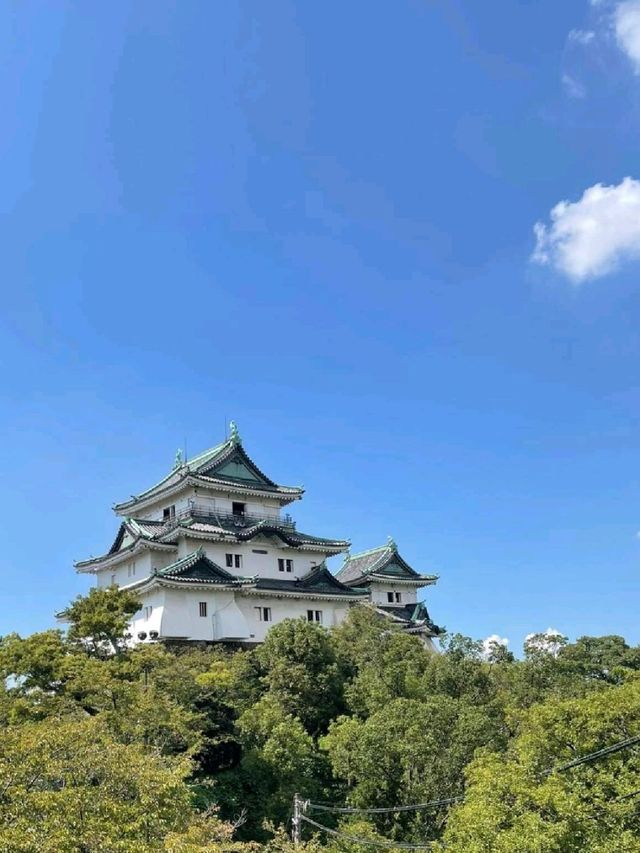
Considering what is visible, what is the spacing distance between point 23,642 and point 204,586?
1480cm

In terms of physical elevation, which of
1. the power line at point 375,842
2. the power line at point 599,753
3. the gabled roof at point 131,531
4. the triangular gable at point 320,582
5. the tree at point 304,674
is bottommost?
the power line at point 375,842

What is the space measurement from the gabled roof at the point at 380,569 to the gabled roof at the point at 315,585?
5.92 meters

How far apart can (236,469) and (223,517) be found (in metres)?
3.43

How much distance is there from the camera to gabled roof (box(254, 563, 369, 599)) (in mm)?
43406

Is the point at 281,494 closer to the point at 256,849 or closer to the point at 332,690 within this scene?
the point at 332,690

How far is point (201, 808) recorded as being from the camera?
23.9 metres

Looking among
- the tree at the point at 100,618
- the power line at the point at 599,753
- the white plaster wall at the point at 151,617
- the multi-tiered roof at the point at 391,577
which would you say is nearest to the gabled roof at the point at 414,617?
the multi-tiered roof at the point at 391,577

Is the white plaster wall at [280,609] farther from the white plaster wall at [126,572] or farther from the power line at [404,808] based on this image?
the power line at [404,808]

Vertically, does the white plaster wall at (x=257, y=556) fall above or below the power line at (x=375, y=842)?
above

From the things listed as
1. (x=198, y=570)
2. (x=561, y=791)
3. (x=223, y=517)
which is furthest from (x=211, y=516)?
(x=561, y=791)

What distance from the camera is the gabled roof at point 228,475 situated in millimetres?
45656

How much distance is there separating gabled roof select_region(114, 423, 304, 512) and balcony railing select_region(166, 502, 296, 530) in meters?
1.43

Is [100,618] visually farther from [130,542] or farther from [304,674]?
[130,542]

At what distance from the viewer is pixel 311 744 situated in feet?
87.9
